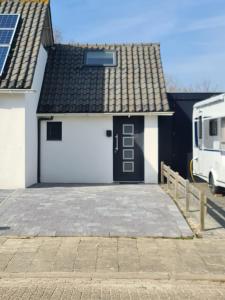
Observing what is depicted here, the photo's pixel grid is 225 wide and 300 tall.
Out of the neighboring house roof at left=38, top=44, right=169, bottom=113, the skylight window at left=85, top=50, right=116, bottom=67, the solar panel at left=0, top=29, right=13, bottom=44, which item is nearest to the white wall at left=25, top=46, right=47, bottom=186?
the neighboring house roof at left=38, top=44, right=169, bottom=113

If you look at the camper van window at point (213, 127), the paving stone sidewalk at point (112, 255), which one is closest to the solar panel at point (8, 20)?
the camper van window at point (213, 127)

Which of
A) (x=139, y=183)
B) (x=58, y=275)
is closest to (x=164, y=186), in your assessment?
(x=139, y=183)

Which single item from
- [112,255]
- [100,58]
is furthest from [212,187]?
[100,58]

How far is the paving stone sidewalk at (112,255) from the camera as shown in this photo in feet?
21.1

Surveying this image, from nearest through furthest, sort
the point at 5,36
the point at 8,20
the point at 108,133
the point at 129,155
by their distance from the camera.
Result: the point at 5,36 < the point at 108,133 < the point at 129,155 < the point at 8,20

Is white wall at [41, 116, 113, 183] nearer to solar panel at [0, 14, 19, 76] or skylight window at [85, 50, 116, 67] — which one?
solar panel at [0, 14, 19, 76]

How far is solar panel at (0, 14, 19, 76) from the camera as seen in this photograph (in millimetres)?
14602

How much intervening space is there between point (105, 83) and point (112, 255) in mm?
10472

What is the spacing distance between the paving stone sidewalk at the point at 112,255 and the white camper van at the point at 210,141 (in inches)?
186

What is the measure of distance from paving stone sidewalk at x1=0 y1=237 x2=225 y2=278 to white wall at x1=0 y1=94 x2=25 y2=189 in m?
5.86

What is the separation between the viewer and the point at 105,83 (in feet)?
54.6

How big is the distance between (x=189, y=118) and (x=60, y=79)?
5168 millimetres

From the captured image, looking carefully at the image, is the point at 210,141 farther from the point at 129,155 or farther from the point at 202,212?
the point at 202,212

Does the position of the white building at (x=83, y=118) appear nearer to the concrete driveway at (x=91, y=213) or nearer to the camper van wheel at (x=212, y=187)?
the concrete driveway at (x=91, y=213)
